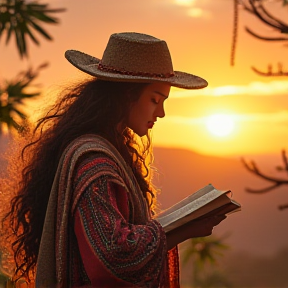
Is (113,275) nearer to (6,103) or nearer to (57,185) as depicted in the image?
(57,185)

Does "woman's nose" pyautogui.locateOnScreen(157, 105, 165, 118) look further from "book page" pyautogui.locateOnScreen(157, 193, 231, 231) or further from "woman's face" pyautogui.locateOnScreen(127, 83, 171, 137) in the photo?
"book page" pyautogui.locateOnScreen(157, 193, 231, 231)

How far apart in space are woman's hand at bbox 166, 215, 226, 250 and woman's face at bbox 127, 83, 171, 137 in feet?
1.39

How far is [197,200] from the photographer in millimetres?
3330

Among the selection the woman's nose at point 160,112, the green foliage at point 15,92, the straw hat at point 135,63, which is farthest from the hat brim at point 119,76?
the green foliage at point 15,92

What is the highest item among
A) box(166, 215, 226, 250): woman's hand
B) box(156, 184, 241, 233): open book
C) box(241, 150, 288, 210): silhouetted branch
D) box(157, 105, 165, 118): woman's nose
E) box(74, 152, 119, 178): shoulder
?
box(157, 105, 165, 118): woman's nose

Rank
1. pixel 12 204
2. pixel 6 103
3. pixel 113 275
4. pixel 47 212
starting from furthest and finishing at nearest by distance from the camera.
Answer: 1. pixel 6 103
2. pixel 12 204
3. pixel 47 212
4. pixel 113 275

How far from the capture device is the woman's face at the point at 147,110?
3463 millimetres

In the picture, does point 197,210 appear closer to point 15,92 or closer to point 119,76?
point 119,76

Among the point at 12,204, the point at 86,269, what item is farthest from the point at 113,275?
the point at 12,204

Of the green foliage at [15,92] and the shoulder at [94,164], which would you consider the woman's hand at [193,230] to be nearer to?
the shoulder at [94,164]

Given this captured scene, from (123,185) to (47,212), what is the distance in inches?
13.5

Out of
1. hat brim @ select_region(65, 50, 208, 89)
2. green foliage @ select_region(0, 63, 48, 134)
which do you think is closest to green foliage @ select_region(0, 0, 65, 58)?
green foliage @ select_region(0, 63, 48, 134)

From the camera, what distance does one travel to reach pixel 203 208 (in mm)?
3238

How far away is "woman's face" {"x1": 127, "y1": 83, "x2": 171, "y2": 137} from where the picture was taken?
346 cm
